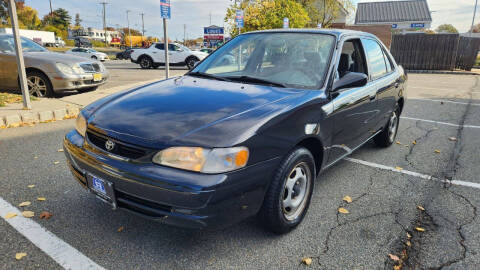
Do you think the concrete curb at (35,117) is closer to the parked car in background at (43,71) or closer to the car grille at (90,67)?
the parked car in background at (43,71)

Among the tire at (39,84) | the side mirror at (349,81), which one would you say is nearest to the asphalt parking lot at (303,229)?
the side mirror at (349,81)

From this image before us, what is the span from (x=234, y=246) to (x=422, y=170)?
9.25 feet

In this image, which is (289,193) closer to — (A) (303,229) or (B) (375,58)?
(A) (303,229)

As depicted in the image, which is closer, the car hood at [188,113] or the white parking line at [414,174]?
the car hood at [188,113]

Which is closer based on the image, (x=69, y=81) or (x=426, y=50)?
(x=69, y=81)

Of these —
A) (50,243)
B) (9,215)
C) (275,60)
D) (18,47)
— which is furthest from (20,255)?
(18,47)

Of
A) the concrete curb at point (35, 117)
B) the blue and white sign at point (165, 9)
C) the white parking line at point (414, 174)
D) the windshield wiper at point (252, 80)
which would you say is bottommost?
the white parking line at point (414, 174)

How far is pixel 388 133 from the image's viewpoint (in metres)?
4.65

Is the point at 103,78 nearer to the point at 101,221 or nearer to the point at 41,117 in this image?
the point at 41,117

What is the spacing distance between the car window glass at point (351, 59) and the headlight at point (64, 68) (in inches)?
249

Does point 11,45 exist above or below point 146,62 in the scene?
above

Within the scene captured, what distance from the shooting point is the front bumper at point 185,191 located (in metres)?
1.86

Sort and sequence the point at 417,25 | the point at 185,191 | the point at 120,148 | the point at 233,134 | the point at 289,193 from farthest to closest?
the point at 417,25 < the point at 289,193 < the point at 120,148 < the point at 233,134 < the point at 185,191

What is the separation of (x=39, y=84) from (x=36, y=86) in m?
0.08
